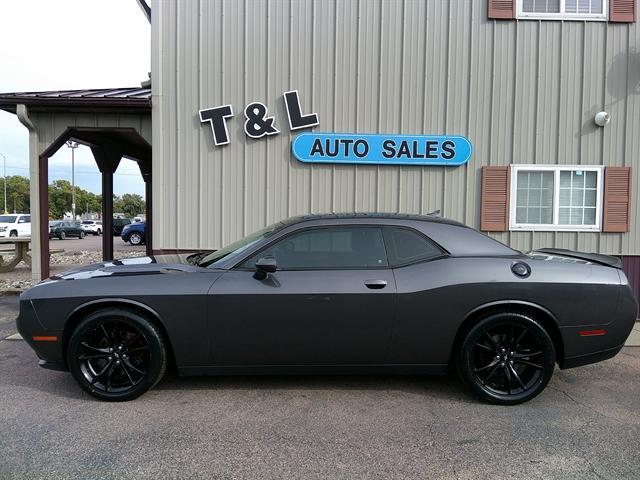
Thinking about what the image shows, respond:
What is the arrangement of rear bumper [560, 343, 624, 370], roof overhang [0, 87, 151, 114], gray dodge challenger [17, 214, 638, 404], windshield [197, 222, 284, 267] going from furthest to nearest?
1. roof overhang [0, 87, 151, 114]
2. windshield [197, 222, 284, 267]
3. rear bumper [560, 343, 624, 370]
4. gray dodge challenger [17, 214, 638, 404]

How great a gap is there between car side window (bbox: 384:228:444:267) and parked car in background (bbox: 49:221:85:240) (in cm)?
3274

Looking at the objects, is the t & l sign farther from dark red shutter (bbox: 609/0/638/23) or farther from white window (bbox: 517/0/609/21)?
dark red shutter (bbox: 609/0/638/23)

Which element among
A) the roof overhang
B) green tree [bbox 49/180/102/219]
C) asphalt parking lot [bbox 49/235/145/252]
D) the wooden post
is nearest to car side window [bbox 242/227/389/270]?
the roof overhang

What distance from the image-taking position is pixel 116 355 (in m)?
3.80

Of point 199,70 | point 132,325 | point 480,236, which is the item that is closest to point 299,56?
point 199,70

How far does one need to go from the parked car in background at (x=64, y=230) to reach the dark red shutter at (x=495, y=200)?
103 ft

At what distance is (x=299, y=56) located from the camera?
7.10 metres

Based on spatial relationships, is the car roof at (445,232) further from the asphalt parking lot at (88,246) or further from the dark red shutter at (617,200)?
the asphalt parking lot at (88,246)

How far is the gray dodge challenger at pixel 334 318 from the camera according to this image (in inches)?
148

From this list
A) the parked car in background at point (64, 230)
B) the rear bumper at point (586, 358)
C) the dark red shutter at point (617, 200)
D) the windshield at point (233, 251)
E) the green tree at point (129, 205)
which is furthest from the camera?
the green tree at point (129, 205)

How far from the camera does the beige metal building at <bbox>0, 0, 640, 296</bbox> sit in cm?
708

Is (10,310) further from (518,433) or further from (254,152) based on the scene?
(518,433)

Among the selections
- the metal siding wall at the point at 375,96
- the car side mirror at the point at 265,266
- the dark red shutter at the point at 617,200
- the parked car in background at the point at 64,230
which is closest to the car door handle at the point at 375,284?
the car side mirror at the point at 265,266

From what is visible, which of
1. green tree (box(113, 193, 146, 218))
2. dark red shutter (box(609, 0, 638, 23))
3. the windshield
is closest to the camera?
the windshield
